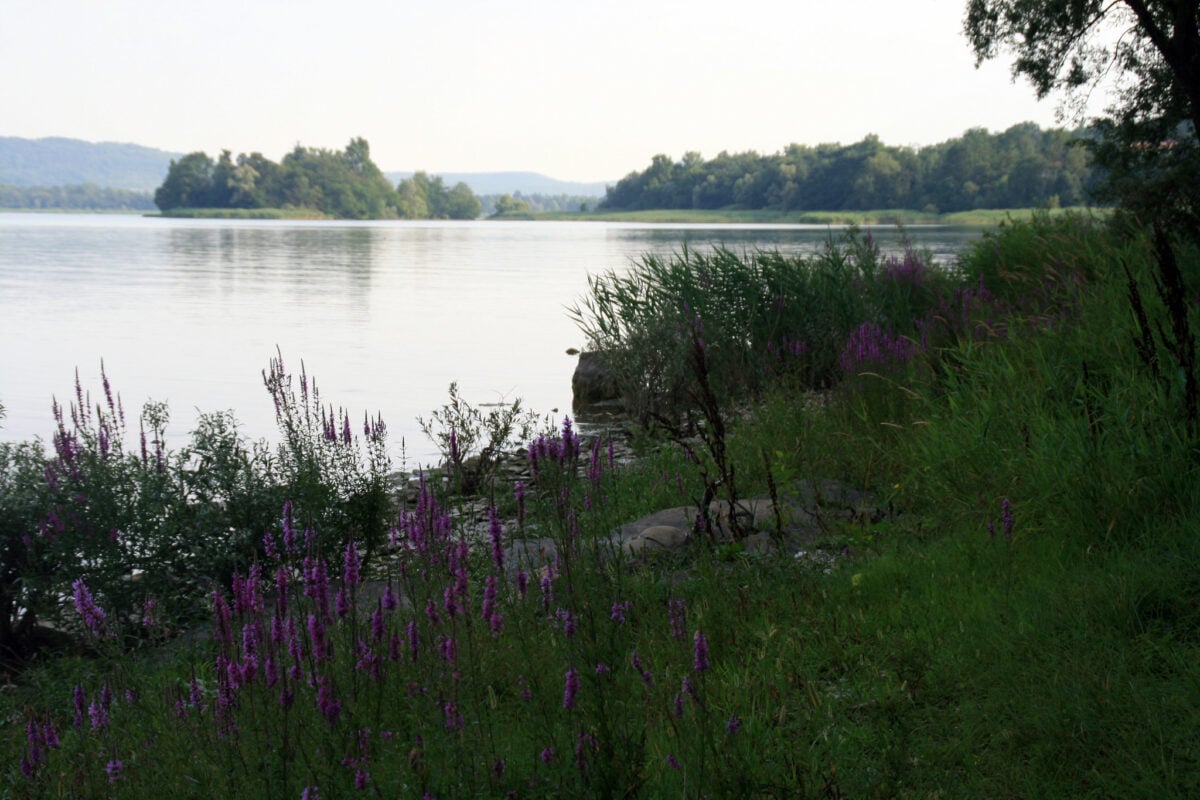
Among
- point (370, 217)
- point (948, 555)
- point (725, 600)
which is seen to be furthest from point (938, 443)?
point (370, 217)

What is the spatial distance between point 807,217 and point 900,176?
11787 mm

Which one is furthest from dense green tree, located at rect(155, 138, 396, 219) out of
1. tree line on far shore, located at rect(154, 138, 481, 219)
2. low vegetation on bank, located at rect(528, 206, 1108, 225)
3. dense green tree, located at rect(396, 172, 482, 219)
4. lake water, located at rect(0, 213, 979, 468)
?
lake water, located at rect(0, 213, 979, 468)

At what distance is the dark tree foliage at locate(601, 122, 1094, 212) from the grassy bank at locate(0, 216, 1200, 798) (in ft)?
286

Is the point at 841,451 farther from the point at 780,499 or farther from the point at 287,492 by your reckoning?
the point at 287,492

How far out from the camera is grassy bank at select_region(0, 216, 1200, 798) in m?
3.24

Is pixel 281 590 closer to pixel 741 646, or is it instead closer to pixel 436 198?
pixel 741 646

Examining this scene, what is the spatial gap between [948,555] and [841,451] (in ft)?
10.4

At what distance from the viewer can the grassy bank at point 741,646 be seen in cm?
324

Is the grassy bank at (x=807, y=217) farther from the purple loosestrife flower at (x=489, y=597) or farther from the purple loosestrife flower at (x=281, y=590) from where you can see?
the purple loosestrife flower at (x=281, y=590)

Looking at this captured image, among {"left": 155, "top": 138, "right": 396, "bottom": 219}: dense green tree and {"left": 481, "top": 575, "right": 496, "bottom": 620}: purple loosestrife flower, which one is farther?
{"left": 155, "top": 138, "right": 396, "bottom": 219}: dense green tree

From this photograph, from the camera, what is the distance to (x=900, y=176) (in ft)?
374

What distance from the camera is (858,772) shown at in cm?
348

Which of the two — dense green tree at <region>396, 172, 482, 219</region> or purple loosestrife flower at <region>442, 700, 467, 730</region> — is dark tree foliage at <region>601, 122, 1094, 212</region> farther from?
purple loosestrife flower at <region>442, 700, 467, 730</region>

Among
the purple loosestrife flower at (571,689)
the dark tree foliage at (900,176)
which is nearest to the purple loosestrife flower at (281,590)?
the purple loosestrife flower at (571,689)
